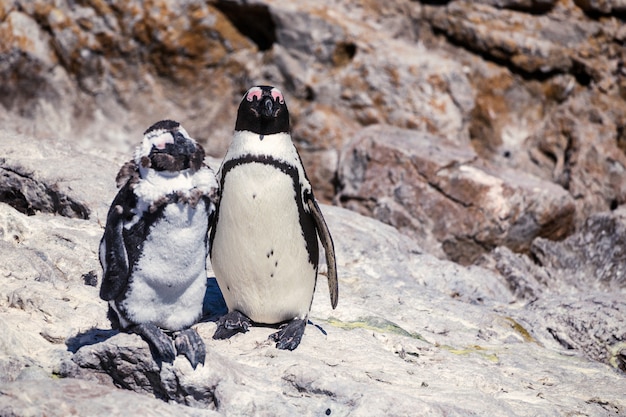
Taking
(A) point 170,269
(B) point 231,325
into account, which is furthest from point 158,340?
(B) point 231,325

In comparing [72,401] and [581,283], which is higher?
[72,401]

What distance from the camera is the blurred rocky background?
417 cm

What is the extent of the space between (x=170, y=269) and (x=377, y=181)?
194 inches

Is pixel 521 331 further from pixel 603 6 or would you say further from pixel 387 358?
pixel 603 6

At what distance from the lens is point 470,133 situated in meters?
10.2

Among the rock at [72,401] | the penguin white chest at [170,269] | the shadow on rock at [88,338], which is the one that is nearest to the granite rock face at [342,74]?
the shadow on rock at [88,338]

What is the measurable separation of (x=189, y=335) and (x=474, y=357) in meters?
1.82

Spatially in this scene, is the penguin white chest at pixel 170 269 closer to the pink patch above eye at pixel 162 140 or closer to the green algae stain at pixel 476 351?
the pink patch above eye at pixel 162 140

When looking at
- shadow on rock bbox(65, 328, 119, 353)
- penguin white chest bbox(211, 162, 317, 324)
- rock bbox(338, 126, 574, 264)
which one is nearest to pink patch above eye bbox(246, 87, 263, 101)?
penguin white chest bbox(211, 162, 317, 324)

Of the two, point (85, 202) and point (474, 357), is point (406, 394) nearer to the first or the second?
point (474, 357)

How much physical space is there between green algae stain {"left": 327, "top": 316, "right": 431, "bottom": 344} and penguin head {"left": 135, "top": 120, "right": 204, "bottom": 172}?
5.52 ft

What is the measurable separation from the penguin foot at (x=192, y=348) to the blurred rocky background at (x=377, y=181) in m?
0.06

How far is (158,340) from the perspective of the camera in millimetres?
3789

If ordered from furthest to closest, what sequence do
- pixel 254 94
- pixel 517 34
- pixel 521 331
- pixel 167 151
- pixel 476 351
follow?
pixel 517 34
pixel 521 331
pixel 476 351
pixel 254 94
pixel 167 151
